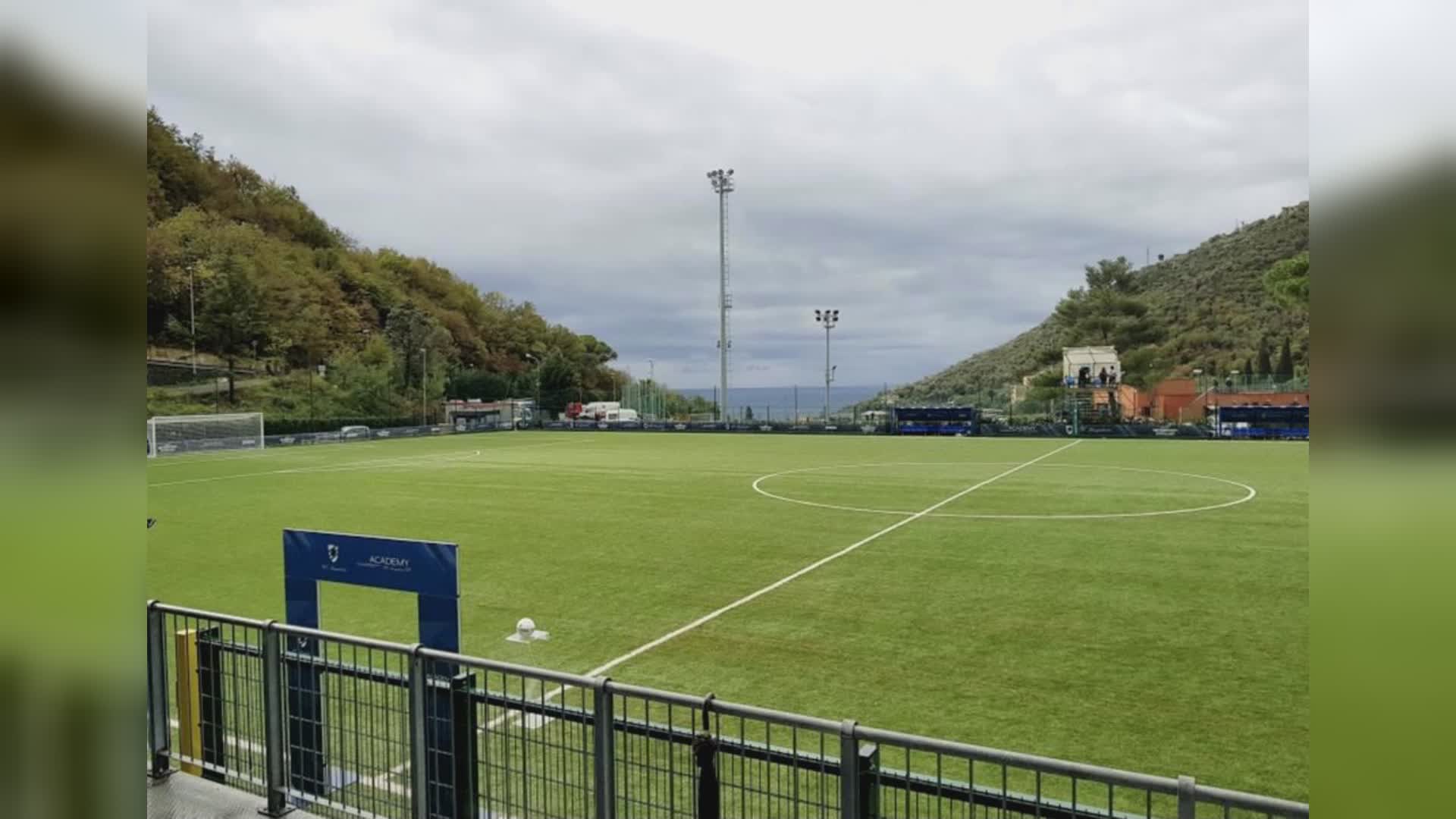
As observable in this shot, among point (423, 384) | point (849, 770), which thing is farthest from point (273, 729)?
point (423, 384)

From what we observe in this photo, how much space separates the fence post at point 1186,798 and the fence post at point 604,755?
7.41ft

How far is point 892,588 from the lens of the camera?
10.8 metres

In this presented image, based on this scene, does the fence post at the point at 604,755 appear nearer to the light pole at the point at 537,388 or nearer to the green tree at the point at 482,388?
the light pole at the point at 537,388

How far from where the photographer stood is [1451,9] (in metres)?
1.00

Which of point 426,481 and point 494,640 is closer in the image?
point 494,640

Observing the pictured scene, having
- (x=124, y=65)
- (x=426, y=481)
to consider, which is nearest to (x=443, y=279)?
(x=426, y=481)

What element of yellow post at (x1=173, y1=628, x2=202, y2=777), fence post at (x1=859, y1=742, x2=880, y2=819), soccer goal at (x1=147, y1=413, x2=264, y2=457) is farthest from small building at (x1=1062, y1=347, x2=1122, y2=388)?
fence post at (x1=859, y1=742, x2=880, y2=819)

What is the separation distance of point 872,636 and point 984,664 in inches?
49.1

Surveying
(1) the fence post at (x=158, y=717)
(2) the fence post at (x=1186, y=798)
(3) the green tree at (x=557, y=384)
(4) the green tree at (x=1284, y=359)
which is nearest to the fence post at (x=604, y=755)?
(2) the fence post at (x=1186, y=798)

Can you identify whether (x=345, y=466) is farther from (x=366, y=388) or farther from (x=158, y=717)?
(x=366, y=388)

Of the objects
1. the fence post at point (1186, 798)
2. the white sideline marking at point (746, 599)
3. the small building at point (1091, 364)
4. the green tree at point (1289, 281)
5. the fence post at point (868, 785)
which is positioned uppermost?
the green tree at point (1289, 281)

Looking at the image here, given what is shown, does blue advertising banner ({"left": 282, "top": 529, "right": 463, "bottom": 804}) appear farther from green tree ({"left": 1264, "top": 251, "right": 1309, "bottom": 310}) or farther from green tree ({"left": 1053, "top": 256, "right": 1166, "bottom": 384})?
green tree ({"left": 1053, "top": 256, "right": 1166, "bottom": 384})

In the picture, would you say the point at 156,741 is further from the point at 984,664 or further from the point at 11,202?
the point at 984,664

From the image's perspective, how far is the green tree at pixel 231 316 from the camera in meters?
67.9
